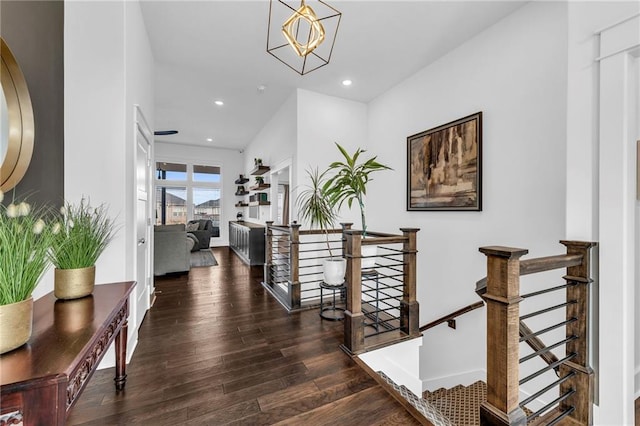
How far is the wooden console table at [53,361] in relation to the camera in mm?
833

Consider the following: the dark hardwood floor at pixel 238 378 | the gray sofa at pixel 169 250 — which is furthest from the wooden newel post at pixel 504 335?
the gray sofa at pixel 169 250

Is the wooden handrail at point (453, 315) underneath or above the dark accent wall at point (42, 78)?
underneath

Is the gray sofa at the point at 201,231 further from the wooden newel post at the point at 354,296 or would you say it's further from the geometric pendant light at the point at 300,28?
the wooden newel post at the point at 354,296

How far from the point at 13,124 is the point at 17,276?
3.47 feet

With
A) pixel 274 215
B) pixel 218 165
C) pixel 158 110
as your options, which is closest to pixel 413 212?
pixel 274 215

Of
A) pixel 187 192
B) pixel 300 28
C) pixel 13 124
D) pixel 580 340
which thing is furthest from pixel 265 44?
pixel 187 192

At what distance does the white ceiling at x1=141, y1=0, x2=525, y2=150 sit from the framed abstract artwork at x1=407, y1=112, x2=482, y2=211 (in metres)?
0.95

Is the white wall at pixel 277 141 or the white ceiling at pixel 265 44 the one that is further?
the white wall at pixel 277 141

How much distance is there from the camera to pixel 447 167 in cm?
325

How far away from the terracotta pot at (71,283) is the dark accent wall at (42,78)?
21.3 inches

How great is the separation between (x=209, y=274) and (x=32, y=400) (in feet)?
14.1

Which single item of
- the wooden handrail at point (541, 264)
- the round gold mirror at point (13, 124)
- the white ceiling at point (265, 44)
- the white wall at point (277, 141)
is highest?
the white ceiling at point (265, 44)

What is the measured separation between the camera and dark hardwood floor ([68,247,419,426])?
5.28 ft

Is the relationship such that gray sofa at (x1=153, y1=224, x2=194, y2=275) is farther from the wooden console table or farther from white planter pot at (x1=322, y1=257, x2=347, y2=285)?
the wooden console table
